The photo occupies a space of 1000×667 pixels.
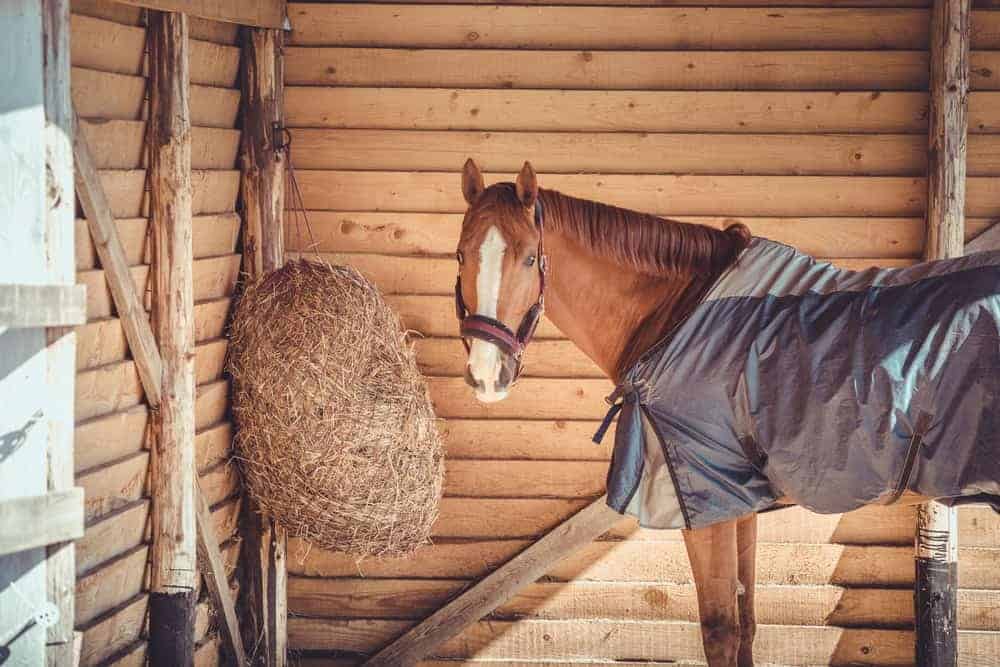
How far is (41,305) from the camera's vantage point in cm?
216

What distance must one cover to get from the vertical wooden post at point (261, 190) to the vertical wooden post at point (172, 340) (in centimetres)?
66

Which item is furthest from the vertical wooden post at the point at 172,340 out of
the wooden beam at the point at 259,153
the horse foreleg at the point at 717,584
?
the horse foreleg at the point at 717,584

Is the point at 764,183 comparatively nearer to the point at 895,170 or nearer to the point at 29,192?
the point at 895,170

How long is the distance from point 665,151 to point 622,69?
36 centimetres

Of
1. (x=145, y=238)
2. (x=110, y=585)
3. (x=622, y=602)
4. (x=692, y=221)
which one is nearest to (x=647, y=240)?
(x=692, y=221)

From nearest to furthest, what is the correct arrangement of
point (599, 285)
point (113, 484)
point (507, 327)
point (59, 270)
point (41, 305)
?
point (41, 305) → point (59, 270) → point (113, 484) → point (507, 327) → point (599, 285)

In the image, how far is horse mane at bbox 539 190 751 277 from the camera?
10.7ft

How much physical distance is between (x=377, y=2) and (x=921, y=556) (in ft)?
9.80

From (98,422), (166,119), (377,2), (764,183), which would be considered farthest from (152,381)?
(764,183)

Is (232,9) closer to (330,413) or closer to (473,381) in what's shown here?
(330,413)

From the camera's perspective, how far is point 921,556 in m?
3.98

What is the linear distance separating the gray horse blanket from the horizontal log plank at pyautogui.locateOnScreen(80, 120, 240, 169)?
1.58 m

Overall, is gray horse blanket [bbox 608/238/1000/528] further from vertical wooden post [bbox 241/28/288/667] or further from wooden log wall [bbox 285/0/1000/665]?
vertical wooden post [bbox 241/28/288/667]

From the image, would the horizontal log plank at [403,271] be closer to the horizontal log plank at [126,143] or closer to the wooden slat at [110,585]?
the horizontal log plank at [126,143]
